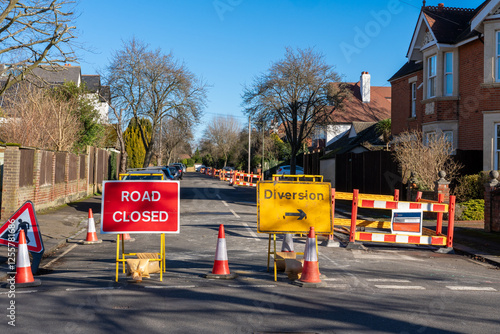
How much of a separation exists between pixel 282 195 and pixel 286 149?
52471mm

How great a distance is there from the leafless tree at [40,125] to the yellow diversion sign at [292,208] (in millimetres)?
15496

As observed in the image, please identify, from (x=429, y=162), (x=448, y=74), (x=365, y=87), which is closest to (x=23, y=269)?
(x=429, y=162)

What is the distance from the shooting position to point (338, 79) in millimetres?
35688

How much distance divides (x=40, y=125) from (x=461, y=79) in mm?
17682

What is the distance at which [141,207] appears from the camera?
7.77 meters

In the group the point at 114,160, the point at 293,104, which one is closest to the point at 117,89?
the point at 114,160

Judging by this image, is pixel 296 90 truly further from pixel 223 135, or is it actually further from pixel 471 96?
pixel 223 135

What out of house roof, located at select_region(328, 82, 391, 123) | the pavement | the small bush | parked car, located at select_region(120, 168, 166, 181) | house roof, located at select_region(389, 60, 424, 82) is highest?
house roof, located at select_region(328, 82, 391, 123)

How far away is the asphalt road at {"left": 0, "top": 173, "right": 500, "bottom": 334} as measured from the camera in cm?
550

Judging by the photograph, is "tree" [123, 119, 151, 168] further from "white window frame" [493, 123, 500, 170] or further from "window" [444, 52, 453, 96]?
"white window frame" [493, 123, 500, 170]

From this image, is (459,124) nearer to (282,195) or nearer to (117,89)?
(282,195)

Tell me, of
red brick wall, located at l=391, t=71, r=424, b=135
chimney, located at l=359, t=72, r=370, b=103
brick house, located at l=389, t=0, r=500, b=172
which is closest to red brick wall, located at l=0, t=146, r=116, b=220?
brick house, located at l=389, t=0, r=500, b=172

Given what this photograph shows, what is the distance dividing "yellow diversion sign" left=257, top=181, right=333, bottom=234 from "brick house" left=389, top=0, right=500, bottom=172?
483 inches

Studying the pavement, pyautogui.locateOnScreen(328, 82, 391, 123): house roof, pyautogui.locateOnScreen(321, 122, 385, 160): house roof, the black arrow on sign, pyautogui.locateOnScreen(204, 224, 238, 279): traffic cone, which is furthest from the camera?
pyautogui.locateOnScreen(328, 82, 391, 123): house roof
